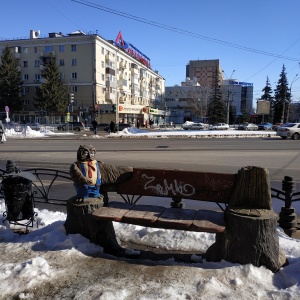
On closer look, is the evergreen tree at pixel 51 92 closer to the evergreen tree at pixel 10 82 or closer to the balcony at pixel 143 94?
the evergreen tree at pixel 10 82

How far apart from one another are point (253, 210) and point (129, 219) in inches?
54.6

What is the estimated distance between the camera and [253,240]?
3.42 m

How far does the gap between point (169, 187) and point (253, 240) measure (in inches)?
45.8

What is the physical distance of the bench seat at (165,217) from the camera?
3.52m

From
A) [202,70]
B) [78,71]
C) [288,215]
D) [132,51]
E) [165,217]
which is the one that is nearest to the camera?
[165,217]

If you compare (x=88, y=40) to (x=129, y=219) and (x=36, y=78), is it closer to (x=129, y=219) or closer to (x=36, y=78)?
(x=36, y=78)

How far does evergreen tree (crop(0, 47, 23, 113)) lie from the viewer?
59.3 m

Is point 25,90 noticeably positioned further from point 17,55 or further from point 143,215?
point 143,215

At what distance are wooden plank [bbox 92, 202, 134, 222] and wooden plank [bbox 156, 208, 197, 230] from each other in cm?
48

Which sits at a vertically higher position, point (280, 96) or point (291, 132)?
point (280, 96)

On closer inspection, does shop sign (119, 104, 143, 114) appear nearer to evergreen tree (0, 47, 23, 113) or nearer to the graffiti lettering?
evergreen tree (0, 47, 23, 113)

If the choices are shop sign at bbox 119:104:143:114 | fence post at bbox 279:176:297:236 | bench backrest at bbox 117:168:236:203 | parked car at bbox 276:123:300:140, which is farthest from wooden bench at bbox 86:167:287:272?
shop sign at bbox 119:104:143:114

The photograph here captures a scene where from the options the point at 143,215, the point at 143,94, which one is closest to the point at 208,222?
the point at 143,215

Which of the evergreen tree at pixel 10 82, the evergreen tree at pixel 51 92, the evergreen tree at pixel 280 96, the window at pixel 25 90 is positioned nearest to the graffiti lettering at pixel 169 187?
the evergreen tree at pixel 51 92
